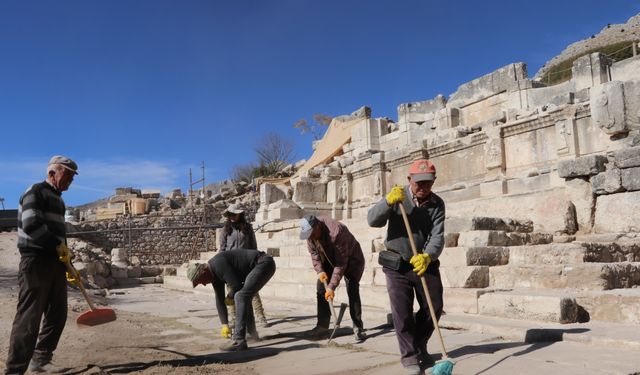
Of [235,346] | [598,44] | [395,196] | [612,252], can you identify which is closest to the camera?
[395,196]

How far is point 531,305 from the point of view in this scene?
531 cm

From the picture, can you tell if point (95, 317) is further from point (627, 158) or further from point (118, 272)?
point (118, 272)

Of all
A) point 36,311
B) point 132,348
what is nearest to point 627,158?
point 132,348

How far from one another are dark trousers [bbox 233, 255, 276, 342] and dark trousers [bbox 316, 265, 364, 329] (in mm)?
709

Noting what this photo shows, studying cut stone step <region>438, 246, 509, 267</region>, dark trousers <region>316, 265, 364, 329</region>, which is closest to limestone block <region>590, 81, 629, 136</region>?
cut stone step <region>438, 246, 509, 267</region>

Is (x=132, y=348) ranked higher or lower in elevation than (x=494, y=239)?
lower

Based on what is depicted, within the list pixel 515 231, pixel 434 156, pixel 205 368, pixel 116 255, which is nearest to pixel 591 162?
pixel 515 231

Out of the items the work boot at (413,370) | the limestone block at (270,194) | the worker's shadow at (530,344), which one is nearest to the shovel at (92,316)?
the work boot at (413,370)

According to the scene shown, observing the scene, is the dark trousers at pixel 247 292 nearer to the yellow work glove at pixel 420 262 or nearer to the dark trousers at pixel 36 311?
the dark trousers at pixel 36 311

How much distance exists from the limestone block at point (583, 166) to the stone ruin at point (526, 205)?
0.02 meters

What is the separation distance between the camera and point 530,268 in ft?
20.9

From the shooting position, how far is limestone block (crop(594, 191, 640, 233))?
761 centimetres

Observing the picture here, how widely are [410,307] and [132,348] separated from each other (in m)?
3.10

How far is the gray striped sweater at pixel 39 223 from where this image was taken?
13.4 feet
